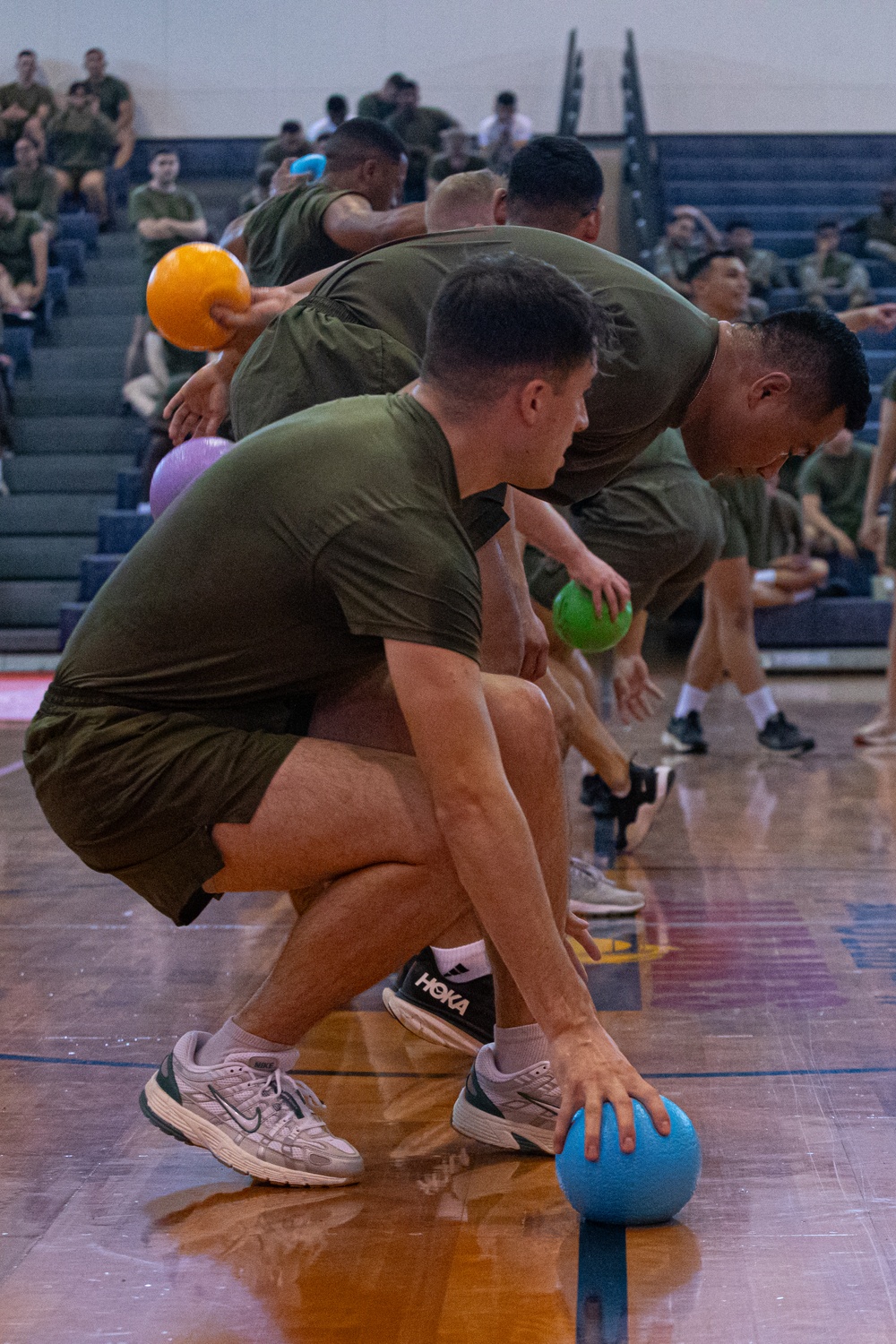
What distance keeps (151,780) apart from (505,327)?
74 centimetres

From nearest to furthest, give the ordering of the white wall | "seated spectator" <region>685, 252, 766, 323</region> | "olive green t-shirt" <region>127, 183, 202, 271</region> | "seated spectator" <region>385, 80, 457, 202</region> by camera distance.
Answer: "seated spectator" <region>685, 252, 766, 323</region> < "olive green t-shirt" <region>127, 183, 202, 271</region> < "seated spectator" <region>385, 80, 457, 202</region> < the white wall

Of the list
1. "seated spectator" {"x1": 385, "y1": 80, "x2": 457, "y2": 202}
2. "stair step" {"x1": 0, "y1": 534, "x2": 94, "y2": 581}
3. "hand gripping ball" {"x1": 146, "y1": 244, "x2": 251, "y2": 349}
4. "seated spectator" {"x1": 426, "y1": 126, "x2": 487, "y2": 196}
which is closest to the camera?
"hand gripping ball" {"x1": 146, "y1": 244, "x2": 251, "y2": 349}

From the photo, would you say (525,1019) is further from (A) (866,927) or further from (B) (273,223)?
(B) (273,223)

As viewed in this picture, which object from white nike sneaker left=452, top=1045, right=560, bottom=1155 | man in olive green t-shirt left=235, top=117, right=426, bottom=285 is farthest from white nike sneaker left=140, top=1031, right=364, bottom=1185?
man in olive green t-shirt left=235, top=117, right=426, bottom=285

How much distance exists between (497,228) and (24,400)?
882 cm

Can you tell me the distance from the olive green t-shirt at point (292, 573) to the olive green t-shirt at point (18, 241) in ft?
30.7

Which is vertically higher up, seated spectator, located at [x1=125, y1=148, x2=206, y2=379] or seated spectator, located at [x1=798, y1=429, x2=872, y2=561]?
seated spectator, located at [x1=125, y1=148, x2=206, y2=379]

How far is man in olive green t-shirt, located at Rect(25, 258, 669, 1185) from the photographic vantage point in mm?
1771

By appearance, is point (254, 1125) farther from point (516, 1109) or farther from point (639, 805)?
point (639, 805)

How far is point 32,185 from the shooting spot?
442 inches

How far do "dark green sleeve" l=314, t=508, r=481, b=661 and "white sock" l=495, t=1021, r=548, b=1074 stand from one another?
63 cm

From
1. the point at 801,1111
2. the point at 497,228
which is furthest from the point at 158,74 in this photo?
the point at 801,1111

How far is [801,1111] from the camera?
7.23 ft

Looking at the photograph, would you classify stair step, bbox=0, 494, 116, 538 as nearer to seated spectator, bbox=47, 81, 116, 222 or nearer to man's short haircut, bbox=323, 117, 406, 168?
seated spectator, bbox=47, 81, 116, 222
